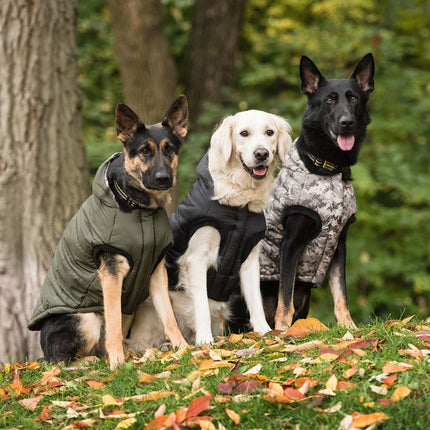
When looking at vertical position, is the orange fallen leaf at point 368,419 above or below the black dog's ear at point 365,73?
below

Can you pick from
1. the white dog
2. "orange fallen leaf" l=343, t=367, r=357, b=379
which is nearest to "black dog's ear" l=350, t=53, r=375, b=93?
the white dog

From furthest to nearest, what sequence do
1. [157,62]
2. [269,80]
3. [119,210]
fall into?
[269,80] < [157,62] < [119,210]

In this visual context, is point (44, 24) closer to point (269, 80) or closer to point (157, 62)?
point (157, 62)

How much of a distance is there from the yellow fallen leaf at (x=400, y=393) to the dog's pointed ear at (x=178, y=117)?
254 cm

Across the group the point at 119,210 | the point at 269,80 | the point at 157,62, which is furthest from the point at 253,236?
the point at 269,80

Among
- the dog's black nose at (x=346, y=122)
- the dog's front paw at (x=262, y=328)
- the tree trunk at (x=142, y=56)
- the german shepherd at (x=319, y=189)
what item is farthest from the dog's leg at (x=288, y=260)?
the tree trunk at (x=142, y=56)

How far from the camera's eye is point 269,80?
11.1 meters

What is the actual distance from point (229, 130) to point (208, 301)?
4.85 ft

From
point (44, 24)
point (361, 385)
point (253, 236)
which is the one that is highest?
point (44, 24)

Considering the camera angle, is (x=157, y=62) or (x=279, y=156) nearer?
(x=279, y=156)

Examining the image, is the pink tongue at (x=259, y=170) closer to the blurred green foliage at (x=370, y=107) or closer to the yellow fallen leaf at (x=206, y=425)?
the yellow fallen leaf at (x=206, y=425)

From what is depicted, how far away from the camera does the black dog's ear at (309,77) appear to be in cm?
484

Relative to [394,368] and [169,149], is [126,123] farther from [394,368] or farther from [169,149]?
A: [394,368]

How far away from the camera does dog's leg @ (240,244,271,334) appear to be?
4.74m
